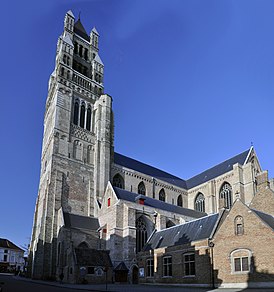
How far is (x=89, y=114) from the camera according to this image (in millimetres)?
47750

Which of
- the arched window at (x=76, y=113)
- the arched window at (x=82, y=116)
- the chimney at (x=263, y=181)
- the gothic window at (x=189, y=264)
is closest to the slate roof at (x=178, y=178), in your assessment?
the arched window at (x=82, y=116)

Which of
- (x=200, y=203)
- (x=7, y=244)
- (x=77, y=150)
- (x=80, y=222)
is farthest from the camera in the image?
(x=7, y=244)

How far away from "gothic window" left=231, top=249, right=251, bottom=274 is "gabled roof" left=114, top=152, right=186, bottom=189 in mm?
28950

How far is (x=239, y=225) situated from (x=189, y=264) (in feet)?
16.9

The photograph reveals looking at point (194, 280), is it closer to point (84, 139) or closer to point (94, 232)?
point (94, 232)

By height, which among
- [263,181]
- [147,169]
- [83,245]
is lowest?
[83,245]

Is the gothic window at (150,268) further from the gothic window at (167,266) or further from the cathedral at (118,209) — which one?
the gothic window at (167,266)

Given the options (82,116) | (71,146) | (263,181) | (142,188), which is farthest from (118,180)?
(263,181)

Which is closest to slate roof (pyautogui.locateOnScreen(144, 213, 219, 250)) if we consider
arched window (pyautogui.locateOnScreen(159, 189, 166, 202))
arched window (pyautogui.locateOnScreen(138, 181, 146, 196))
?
arched window (pyautogui.locateOnScreen(138, 181, 146, 196))

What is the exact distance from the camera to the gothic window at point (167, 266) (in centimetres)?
2525

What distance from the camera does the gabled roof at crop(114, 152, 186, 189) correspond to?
49.5 metres

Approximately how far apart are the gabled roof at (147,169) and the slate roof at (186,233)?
1920cm

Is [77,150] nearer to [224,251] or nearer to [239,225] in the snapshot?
[224,251]

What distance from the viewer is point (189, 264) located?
2347 cm
